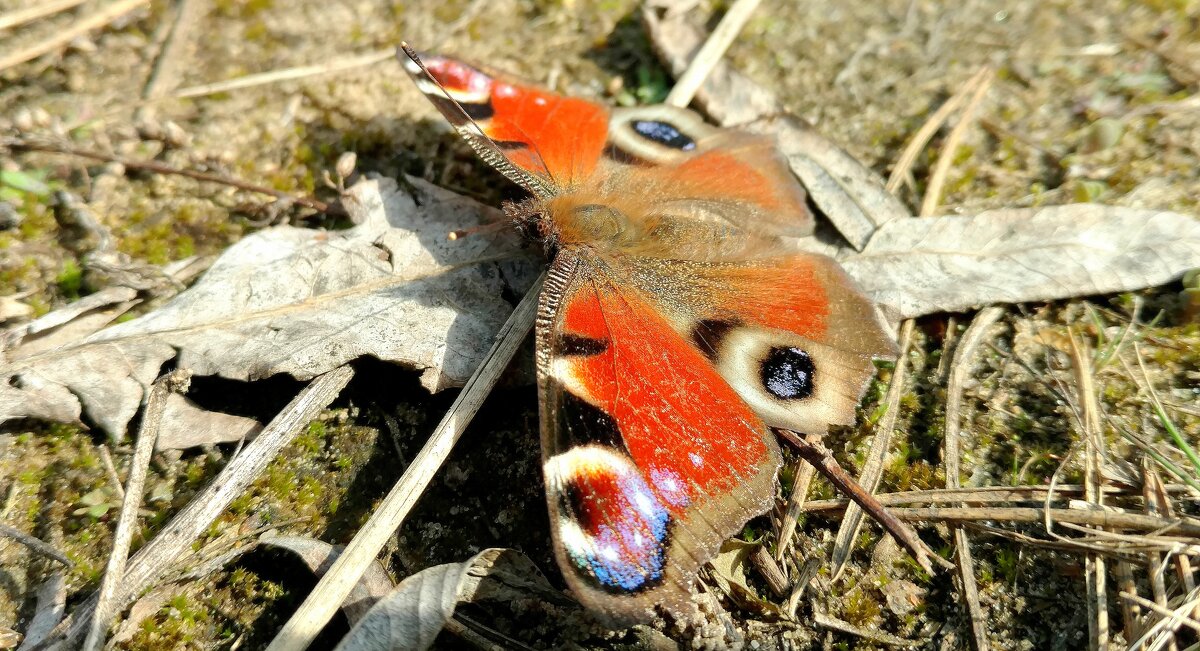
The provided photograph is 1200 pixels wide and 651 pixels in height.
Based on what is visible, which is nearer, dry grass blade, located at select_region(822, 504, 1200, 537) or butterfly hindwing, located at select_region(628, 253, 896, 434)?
dry grass blade, located at select_region(822, 504, 1200, 537)

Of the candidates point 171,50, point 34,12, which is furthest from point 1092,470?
point 34,12

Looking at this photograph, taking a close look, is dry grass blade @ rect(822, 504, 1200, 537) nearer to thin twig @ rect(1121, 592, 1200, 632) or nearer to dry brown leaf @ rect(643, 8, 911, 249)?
thin twig @ rect(1121, 592, 1200, 632)

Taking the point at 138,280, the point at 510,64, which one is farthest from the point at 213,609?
the point at 510,64

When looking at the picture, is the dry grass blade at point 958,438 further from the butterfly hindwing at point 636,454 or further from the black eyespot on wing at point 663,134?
the black eyespot on wing at point 663,134

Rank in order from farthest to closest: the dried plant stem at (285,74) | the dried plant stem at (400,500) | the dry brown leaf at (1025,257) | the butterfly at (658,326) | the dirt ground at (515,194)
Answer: the dried plant stem at (285,74)
the dry brown leaf at (1025,257)
the dirt ground at (515,194)
the dried plant stem at (400,500)
the butterfly at (658,326)

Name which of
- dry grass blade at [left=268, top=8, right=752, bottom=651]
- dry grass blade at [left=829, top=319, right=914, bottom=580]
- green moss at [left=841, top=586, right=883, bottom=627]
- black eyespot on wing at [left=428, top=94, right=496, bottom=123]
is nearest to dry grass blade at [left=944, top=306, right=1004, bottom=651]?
dry grass blade at [left=829, top=319, right=914, bottom=580]

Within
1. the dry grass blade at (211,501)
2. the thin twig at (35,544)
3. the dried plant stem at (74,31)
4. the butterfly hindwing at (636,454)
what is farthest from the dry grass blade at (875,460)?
the dried plant stem at (74,31)

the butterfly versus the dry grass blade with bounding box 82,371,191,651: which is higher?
the butterfly
